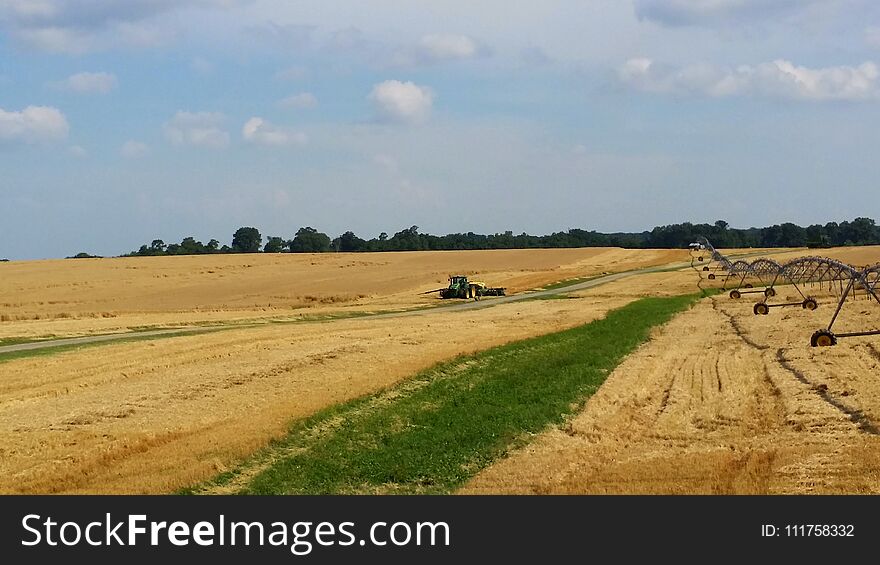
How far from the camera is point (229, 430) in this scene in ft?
71.7

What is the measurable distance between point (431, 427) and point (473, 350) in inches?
610

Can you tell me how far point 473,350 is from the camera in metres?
37.4

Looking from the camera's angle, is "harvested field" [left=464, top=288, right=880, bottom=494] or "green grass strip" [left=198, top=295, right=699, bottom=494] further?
"green grass strip" [left=198, top=295, right=699, bottom=494]

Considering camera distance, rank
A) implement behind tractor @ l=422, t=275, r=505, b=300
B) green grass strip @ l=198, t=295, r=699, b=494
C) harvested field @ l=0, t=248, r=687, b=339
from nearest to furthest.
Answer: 1. green grass strip @ l=198, t=295, r=699, b=494
2. harvested field @ l=0, t=248, r=687, b=339
3. implement behind tractor @ l=422, t=275, r=505, b=300

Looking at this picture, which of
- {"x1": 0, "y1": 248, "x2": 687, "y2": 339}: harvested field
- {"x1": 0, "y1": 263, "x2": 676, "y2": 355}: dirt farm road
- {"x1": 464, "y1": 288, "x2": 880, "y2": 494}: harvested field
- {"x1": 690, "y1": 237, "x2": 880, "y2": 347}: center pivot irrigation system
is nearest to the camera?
{"x1": 464, "y1": 288, "x2": 880, "y2": 494}: harvested field

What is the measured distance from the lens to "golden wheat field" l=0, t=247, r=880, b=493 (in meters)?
17.2

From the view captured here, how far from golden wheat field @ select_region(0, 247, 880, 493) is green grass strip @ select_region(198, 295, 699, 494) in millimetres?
613

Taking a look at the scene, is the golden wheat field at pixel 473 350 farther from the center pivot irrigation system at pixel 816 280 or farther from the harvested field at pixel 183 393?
the center pivot irrigation system at pixel 816 280

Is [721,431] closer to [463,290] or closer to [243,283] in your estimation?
[463,290]

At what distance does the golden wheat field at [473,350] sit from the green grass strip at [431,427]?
613 millimetres

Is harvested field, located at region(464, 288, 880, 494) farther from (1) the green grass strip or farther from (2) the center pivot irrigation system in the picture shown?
(2) the center pivot irrigation system

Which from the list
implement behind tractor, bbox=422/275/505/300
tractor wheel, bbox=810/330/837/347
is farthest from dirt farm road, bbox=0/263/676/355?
tractor wheel, bbox=810/330/837/347

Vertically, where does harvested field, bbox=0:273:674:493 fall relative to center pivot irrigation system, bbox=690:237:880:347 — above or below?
below
